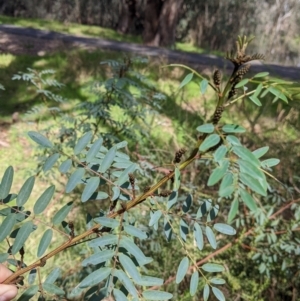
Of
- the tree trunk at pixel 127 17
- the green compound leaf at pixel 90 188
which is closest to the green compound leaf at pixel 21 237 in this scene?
the green compound leaf at pixel 90 188

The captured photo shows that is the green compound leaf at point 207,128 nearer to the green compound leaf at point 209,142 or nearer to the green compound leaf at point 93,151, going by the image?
the green compound leaf at point 209,142

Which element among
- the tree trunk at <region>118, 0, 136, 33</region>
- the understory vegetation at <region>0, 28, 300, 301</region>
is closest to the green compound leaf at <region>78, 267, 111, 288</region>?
the understory vegetation at <region>0, 28, 300, 301</region>

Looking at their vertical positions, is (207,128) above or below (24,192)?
above

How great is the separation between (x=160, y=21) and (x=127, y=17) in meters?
4.87

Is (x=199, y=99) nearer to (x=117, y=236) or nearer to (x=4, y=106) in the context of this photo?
(x=4, y=106)

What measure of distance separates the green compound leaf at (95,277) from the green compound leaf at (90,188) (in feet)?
0.53

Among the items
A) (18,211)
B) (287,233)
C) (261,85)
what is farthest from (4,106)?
(261,85)

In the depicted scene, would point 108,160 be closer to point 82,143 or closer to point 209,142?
point 82,143

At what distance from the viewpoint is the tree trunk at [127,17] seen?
15352 millimetres

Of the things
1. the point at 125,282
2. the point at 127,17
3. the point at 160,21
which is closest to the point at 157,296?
the point at 125,282

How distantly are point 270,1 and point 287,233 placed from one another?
73.6 ft

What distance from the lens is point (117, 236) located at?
800mm

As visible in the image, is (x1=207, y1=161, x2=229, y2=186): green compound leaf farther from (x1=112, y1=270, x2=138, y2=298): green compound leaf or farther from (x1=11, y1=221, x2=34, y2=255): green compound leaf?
(x1=11, y1=221, x2=34, y2=255): green compound leaf

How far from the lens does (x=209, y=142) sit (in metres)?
0.67
